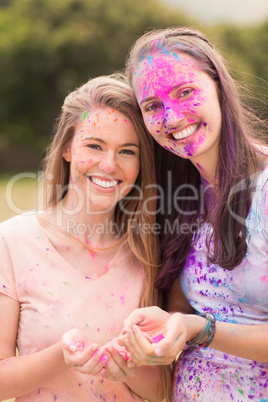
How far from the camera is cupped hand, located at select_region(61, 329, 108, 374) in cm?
238

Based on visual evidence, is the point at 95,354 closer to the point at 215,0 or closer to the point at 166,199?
the point at 166,199

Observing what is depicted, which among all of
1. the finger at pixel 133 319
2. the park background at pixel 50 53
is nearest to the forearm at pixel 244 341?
the finger at pixel 133 319

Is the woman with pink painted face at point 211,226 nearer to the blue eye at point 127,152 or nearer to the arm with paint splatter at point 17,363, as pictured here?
the blue eye at point 127,152

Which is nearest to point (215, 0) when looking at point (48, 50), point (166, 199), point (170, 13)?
point (170, 13)

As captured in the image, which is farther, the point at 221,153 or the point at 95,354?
the point at 221,153

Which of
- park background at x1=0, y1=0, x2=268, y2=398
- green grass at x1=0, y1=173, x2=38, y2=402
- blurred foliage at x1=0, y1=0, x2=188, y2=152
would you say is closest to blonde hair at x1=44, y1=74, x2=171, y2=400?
green grass at x1=0, y1=173, x2=38, y2=402

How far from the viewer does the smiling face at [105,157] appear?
2.90 m

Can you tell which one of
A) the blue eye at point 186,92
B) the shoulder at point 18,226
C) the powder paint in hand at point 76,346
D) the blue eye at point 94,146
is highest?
the blue eye at point 186,92

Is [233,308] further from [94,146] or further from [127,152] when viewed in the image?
[94,146]

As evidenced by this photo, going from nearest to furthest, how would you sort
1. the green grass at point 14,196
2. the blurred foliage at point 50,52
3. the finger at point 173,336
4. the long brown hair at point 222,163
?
the finger at point 173,336
the long brown hair at point 222,163
the green grass at point 14,196
the blurred foliage at point 50,52

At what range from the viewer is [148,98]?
2781 mm

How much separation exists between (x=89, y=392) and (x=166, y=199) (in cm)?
112

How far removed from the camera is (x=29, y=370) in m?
2.61

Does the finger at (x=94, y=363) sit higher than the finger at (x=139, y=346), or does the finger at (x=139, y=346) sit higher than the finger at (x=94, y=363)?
the finger at (x=139, y=346)
